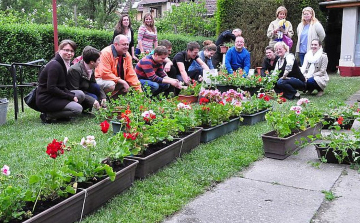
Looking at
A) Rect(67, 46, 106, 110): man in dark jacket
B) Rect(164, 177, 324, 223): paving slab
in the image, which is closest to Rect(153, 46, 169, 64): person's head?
Rect(67, 46, 106, 110): man in dark jacket

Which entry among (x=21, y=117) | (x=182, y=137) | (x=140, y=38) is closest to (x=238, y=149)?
(x=182, y=137)

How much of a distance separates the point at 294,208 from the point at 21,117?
4588mm

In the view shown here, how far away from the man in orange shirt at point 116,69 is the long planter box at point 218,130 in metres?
1.85

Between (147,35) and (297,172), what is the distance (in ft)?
19.5

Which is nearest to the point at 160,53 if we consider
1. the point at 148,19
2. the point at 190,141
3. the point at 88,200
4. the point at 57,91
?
the point at 57,91

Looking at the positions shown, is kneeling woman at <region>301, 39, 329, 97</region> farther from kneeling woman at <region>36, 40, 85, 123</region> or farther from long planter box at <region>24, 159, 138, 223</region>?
long planter box at <region>24, 159, 138, 223</region>

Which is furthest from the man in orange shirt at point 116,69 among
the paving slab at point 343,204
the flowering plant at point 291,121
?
the paving slab at point 343,204

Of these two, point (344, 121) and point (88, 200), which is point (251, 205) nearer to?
point (88, 200)

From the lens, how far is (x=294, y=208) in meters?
2.77

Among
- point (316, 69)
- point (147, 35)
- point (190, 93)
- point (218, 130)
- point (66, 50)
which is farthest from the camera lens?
point (147, 35)

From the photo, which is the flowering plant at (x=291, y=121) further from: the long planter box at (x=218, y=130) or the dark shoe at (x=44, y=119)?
the dark shoe at (x=44, y=119)

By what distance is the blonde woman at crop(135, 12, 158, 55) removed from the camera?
8.69 meters

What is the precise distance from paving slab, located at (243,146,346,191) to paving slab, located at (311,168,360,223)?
0.09 meters

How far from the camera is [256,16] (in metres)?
14.1
